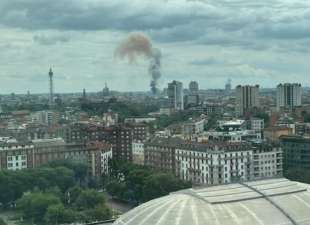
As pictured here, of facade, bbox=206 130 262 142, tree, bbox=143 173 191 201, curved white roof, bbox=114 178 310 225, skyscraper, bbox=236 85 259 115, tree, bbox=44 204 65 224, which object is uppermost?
skyscraper, bbox=236 85 259 115

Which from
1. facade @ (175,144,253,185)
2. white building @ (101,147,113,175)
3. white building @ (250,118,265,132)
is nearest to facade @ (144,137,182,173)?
facade @ (175,144,253,185)

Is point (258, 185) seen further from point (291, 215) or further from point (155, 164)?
point (155, 164)

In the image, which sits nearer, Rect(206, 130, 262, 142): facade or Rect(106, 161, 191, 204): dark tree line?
Rect(106, 161, 191, 204): dark tree line

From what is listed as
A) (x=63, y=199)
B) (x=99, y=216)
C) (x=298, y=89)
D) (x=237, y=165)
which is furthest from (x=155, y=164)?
(x=298, y=89)

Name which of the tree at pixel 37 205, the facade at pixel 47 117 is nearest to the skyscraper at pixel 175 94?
the facade at pixel 47 117

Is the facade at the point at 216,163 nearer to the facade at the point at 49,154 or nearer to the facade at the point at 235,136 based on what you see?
the facade at the point at 235,136

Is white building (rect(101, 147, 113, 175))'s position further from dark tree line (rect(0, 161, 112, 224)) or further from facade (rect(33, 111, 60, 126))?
facade (rect(33, 111, 60, 126))
